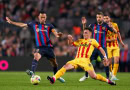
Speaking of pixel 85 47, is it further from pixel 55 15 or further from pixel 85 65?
pixel 55 15

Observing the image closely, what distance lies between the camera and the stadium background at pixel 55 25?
24312 mm

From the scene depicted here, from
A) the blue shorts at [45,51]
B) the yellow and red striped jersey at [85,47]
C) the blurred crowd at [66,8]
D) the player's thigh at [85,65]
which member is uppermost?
the blurred crowd at [66,8]

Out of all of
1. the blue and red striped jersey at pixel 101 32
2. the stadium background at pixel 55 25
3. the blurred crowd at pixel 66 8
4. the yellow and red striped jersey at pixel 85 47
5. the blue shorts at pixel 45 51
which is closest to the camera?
the yellow and red striped jersey at pixel 85 47

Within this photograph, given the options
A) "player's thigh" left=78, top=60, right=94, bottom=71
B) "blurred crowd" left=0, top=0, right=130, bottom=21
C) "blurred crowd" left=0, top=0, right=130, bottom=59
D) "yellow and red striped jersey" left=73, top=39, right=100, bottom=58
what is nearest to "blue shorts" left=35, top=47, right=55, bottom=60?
"yellow and red striped jersey" left=73, top=39, right=100, bottom=58

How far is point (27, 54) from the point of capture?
2478 centimetres

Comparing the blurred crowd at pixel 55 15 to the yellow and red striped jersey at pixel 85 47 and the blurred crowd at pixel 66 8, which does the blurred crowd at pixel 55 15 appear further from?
the yellow and red striped jersey at pixel 85 47

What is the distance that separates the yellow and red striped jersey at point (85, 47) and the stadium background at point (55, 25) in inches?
442

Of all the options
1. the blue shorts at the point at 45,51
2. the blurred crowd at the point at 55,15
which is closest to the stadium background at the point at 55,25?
the blurred crowd at the point at 55,15

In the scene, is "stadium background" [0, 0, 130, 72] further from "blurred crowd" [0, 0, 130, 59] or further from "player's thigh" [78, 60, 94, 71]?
"player's thigh" [78, 60, 94, 71]

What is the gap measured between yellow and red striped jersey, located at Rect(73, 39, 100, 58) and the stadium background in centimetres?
1124

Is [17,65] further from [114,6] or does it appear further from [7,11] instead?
[114,6]

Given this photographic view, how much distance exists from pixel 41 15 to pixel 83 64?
106 inches

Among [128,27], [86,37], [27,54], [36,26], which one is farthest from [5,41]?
[86,37]

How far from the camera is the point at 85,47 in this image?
42.7 feet
